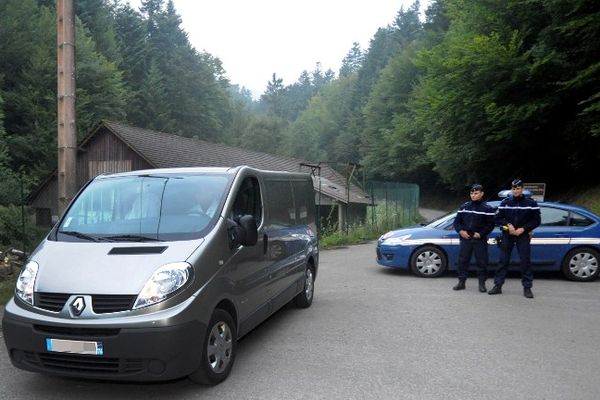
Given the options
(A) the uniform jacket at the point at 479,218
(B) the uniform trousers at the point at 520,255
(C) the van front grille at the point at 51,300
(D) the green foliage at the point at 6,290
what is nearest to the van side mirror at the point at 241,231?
(C) the van front grille at the point at 51,300

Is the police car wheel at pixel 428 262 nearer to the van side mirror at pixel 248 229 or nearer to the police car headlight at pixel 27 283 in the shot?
the van side mirror at pixel 248 229

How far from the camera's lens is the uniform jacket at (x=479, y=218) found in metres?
8.08

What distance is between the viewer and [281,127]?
89.1m

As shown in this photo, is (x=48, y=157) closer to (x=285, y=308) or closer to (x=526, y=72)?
(x=526, y=72)

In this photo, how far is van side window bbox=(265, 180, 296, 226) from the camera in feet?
19.4

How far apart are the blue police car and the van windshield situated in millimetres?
5894

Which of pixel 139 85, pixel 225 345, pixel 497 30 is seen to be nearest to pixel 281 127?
pixel 139 85

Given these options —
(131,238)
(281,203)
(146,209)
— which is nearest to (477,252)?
(281,203)

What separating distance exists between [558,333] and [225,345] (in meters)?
3.96

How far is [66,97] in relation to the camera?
7898 millimetres

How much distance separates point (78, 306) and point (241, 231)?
1473 mm

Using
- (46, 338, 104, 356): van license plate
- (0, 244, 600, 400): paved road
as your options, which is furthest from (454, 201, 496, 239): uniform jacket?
(46, 338, 104, 356): van license plate

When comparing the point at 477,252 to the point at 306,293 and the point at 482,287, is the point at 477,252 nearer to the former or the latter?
the point at 482,287

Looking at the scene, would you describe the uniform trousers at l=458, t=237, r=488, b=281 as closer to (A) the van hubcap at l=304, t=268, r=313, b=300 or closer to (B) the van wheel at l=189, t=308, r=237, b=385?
(A) the van hubcap at l=304, t=268, r=313, b=300
